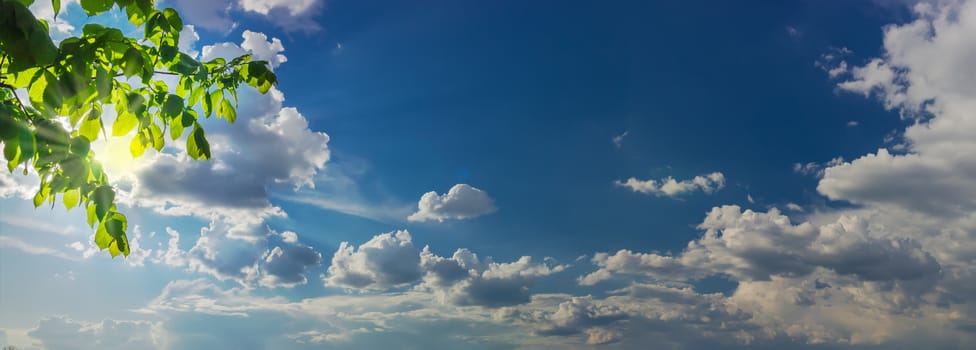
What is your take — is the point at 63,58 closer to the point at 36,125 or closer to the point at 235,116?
the point at 36,125

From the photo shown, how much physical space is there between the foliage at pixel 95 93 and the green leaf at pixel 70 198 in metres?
0.02

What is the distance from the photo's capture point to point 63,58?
9430 millimetres

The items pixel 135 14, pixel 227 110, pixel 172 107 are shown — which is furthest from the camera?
pixel 227 110

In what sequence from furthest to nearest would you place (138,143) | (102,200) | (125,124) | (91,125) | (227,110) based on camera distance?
(227,110) → (138,143) → (125,124) → (91,125) → (102,200)

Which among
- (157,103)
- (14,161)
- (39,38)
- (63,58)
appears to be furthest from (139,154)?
(39,38)

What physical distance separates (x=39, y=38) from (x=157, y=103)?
5.21 metres

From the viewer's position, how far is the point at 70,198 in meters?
12.2

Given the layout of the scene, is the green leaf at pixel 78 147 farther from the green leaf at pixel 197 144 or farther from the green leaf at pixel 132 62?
the green leaf at pixel 132 62

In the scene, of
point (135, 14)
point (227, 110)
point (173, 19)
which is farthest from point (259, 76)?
point (135, 14)

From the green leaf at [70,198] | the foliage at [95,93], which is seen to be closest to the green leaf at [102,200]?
the foliage at [95,93]

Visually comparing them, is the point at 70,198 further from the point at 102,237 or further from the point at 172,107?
the point at 172,107

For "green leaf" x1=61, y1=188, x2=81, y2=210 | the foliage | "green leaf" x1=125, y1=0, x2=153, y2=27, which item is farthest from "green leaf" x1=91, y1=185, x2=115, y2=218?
"green leaf" x1=125, y1=0, x2=153, y2=27

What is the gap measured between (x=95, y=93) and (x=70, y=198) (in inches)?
101

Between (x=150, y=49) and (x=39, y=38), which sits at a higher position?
(x=150, y=49)
